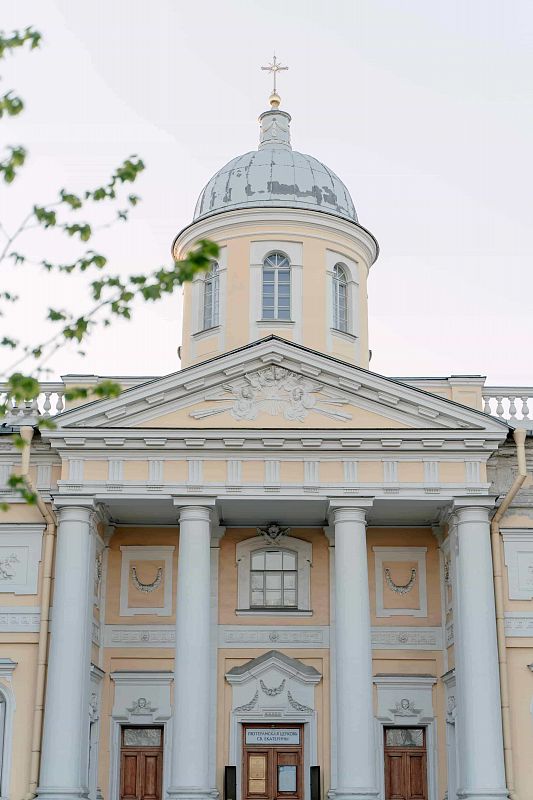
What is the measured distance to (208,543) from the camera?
2027 cm

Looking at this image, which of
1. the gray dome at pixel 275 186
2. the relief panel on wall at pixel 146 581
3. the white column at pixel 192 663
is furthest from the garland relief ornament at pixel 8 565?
the gray dome at pixel 275 186

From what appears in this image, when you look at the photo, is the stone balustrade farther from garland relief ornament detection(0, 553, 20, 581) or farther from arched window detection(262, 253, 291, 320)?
garland relief ornament detection(0, 553, 20, 581)

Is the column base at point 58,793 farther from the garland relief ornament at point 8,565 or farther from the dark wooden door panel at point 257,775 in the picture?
the garland relief ornament at point 8,565

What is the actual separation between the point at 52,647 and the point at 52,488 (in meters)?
2.99

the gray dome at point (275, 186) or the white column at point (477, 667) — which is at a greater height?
the gray dome at point (275, 186)

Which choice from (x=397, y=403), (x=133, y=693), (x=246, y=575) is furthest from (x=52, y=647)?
(x=397, y=403)

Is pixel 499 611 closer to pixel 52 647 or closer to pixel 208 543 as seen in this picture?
pixel 208 543

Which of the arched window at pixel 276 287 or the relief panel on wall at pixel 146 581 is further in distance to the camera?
the arched window at pixel 276 287

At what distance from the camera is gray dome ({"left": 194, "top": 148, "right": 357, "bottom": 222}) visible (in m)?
25.9

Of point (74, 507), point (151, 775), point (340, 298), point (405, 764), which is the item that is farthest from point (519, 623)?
point (340, 298)

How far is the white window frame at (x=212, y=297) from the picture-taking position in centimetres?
2495

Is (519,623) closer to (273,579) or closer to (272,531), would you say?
(273,579)

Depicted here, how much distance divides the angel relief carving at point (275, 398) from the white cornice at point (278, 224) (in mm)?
5363

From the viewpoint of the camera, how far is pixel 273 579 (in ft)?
74.0
